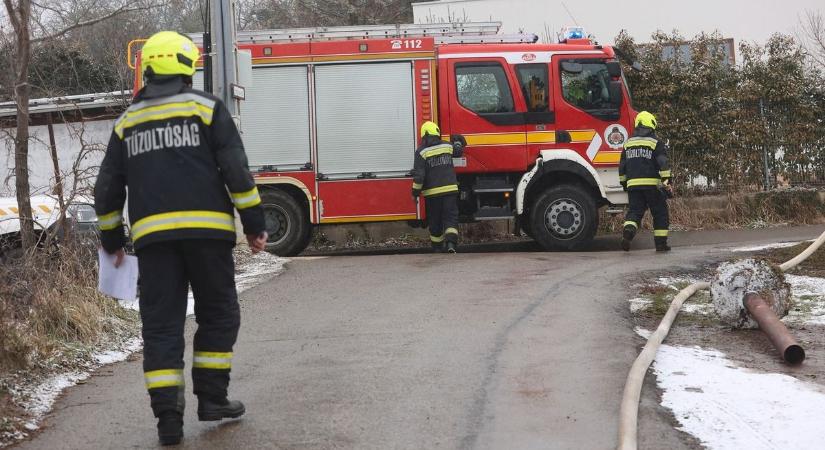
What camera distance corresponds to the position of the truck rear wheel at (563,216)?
12.9m

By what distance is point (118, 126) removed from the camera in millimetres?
4656

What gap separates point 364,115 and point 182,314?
27.9 ft

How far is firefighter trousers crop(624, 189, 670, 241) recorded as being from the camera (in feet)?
40.7

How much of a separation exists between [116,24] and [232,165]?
21.5 meters

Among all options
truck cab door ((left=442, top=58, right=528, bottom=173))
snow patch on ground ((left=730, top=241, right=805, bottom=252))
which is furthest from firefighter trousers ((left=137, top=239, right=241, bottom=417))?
snow patch on ground ((left=730, top=241, right=805, bottom=252))

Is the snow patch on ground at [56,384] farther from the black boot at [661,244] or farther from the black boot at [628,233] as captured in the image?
the black boot at [661,244]

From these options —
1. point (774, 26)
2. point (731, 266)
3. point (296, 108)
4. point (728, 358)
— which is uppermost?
point (774, 26)

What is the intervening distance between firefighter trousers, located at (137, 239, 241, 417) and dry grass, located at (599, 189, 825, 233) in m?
12.3

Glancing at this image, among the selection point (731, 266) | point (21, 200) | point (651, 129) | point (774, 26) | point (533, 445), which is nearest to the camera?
point (533, 445)

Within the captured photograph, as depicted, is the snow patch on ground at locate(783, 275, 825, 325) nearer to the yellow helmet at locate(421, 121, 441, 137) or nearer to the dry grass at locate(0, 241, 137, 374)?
the yellow helmet at locate(421, 121, 441, 137)

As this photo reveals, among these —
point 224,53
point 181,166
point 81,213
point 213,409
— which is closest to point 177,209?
point 181,166

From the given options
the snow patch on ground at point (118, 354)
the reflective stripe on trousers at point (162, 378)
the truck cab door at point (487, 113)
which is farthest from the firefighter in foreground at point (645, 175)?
the reflective stripe on trousers at point (162, 378)

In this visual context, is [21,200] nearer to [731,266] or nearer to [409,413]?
[409,413]

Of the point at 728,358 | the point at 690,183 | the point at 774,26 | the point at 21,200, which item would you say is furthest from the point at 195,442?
the point at 774,26
